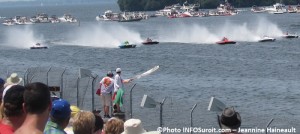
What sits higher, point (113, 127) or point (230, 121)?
point (230, 121)

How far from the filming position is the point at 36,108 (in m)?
7.06

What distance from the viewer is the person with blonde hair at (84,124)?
27.2 feet

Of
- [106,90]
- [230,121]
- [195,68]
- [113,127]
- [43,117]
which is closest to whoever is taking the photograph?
[43,117]

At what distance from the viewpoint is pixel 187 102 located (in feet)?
117

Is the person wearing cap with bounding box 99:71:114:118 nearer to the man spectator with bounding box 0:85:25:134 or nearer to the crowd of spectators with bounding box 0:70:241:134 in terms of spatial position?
the crowd of spectators with bounding box 0:70:241:134

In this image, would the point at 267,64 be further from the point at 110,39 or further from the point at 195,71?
the point at 110,39

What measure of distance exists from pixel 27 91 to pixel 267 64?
56592 millimetres

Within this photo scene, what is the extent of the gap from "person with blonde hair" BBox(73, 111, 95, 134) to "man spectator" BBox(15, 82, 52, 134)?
3.87 ft

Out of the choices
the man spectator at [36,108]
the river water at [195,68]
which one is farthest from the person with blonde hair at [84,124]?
the river water at [195,68]

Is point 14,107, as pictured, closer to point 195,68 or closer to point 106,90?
point 106,90

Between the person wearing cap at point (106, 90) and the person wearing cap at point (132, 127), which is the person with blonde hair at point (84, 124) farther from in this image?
the person wearing cap at point (106, 90)

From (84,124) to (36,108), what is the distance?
1289mm

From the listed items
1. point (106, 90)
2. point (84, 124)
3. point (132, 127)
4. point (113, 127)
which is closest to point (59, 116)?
point (84, 124)

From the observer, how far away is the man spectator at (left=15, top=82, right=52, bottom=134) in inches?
273
